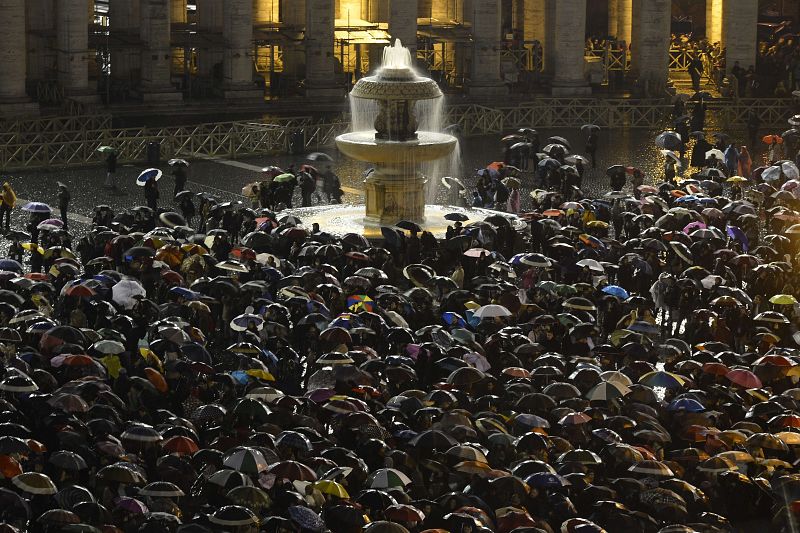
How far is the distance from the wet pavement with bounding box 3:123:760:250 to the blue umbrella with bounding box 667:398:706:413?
66.5 feet

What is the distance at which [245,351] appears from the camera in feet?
91.6

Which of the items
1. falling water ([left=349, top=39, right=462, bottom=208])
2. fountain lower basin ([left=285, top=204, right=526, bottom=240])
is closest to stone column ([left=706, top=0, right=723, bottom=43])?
falling water ([left=349, top=39, right=462, bottom=208])

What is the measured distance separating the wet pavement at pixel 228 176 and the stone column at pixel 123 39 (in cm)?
1124

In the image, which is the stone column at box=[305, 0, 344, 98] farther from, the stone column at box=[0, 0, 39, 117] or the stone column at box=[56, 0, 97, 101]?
the stone column at box=[0, 0, 39, 117]

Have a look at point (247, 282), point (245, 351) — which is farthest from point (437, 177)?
point (245, 351)

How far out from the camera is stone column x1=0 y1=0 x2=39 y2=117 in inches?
2345

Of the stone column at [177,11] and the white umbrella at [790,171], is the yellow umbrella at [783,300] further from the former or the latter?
the stone column at [177,11]

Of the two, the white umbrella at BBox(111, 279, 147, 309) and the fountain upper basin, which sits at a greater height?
the fountain upper basin

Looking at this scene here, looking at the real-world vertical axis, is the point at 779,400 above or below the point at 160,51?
below

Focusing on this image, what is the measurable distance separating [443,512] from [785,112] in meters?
45.4

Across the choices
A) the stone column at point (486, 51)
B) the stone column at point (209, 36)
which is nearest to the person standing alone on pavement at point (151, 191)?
the stone column at point (209, 36)

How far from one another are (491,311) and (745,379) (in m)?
5.23

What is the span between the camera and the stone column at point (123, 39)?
215 feet

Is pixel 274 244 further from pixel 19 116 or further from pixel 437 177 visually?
pixel 19 116
